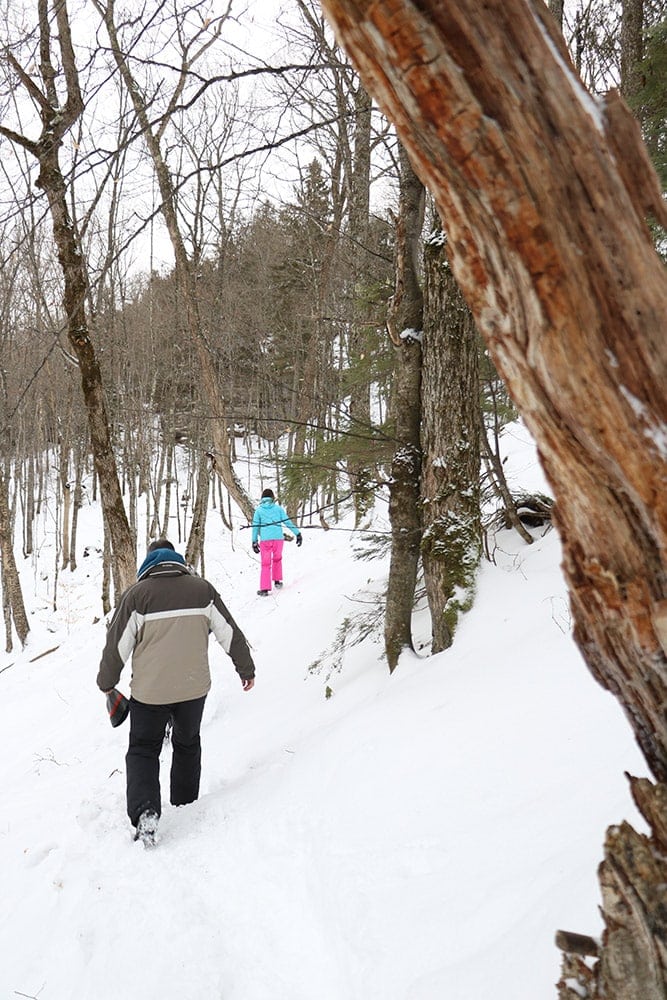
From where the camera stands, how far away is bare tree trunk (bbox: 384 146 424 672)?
5.20 metres

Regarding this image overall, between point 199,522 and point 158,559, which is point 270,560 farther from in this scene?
point 158,559

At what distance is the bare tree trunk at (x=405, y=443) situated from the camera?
5199 millimetres

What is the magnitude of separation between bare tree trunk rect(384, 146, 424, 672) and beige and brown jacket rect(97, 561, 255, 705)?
1682 mm

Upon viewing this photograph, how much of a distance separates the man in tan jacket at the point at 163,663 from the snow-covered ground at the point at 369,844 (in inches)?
15.7

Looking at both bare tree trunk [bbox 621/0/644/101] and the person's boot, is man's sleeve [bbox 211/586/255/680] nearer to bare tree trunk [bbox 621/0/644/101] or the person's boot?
the person's boot

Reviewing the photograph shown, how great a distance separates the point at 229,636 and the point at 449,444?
7.46 feet

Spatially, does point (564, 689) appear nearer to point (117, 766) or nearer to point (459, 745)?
point (459, 745)

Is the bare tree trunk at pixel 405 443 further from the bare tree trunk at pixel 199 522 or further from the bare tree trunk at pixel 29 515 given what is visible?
the bare tree trunk at pixel 29 515

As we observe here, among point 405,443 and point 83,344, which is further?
point 83,344

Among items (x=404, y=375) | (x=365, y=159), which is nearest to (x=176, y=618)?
(x=404, y=375)

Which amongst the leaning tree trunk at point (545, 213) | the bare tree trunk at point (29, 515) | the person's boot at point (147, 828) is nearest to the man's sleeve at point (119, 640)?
the person's boot at point (147, 828)

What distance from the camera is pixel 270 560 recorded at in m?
12.2

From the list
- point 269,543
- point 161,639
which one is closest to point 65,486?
point 269,543

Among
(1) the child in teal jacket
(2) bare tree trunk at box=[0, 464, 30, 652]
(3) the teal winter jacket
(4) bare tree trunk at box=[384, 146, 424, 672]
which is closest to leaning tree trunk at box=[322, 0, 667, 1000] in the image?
(4) bare tree trunk at box=[384, 146, 424, 672]
